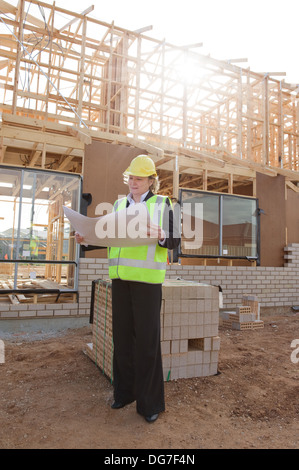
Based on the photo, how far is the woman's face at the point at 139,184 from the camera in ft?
9.46

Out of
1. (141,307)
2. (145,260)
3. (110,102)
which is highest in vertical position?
(110,102)

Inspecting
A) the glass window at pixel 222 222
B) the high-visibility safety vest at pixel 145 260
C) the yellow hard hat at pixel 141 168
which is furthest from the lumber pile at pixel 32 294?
the yellow hard hat at pixel 141 168

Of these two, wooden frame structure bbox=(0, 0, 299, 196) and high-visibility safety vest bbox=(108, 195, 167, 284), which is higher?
wooden frame structure bbox=(0, 0, 299, 196)

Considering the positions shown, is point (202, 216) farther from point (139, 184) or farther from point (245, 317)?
point (139, 184)

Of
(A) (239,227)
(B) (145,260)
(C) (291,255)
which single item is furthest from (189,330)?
(C) (291,255)

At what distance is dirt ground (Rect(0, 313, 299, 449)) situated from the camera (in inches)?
96.6

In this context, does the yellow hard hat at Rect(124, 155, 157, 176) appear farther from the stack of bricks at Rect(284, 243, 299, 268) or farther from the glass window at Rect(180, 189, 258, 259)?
the stack of bricks at Rect(284, 243, 299, 268)

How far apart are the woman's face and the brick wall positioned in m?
3.95

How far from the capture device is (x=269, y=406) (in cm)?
317

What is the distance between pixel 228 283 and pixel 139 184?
5.80 m

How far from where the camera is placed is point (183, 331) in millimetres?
3723

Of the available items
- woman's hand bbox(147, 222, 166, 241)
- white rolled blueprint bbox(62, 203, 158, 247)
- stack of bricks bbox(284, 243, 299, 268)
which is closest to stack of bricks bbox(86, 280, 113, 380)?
white rolled blueprint bbox(62, 203, 158, 247)

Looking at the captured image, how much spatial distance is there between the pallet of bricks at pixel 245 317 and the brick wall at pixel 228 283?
0.78 m
